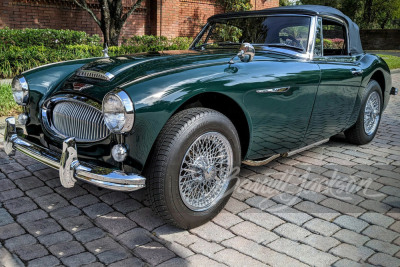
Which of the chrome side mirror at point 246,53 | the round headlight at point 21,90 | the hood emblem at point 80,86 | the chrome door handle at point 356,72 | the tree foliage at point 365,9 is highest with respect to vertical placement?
the tree foliage at point 365,9

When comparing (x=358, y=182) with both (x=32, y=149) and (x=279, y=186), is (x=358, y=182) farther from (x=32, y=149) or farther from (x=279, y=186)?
(x=32, y=149)

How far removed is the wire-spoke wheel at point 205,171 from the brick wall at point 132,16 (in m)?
9.56

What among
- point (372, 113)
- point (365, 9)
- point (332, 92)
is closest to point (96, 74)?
point (332, 92)

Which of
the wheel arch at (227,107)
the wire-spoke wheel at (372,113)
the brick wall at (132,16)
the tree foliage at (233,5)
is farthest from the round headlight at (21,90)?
the tree foliage at (233,5)

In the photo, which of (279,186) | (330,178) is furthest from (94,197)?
(330,178)

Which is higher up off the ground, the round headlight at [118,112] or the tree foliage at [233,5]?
the tree foliage at [233,5]

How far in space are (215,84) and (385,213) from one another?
5.67 ft

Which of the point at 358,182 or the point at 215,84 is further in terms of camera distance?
the point at 358,182

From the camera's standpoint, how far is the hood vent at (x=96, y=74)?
9.30ft

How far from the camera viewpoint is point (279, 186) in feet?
12.1

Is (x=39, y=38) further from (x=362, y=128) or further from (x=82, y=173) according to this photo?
(x=82, y=173)

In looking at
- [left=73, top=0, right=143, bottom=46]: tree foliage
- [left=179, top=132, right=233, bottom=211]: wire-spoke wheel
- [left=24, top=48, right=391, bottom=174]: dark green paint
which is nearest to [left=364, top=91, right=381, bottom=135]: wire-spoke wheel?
[left=24, top=48, right=391, bottom=174]: dark green paint

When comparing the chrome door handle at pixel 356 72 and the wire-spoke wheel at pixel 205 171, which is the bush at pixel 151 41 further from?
the wire-spoke wheel at pixel 205 171

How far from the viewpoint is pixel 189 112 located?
2.76 metres
